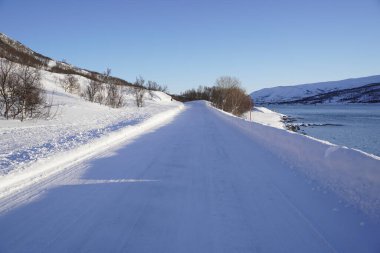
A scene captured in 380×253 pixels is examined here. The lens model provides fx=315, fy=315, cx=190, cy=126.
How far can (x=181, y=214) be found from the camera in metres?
5.25

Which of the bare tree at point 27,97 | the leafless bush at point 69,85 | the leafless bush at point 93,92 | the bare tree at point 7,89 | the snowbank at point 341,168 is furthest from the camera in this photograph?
the leafless bush at point 69,85

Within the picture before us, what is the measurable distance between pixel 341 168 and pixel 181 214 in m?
3.57

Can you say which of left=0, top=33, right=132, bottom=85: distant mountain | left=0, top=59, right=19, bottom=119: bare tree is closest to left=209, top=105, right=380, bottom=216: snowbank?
left=0, top=59, right=19, bottom=119: bare tree

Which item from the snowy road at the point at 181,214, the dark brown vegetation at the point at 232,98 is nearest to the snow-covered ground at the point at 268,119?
the dark brown vegetation at the point at 232,98

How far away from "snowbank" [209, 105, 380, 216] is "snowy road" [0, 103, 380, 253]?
0.30 meters

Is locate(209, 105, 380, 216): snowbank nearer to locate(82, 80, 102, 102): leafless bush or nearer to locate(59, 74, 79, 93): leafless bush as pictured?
locate(82, 80, 102, 102): leafless bush

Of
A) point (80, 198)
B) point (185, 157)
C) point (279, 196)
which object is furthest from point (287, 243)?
point (185, 157)

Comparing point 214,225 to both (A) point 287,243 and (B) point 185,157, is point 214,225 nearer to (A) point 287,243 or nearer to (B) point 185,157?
(A) point 287,243

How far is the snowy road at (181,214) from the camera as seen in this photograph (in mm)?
4285

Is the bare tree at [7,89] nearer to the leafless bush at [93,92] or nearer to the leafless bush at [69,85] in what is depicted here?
the leafless bush at [93,92]

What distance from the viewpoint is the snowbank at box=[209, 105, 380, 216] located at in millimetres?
5422

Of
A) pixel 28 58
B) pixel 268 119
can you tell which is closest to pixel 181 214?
pixel 268 119

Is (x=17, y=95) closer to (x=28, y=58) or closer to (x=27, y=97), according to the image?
(x=27, y=97)

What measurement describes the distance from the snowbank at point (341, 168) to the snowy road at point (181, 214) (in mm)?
299
